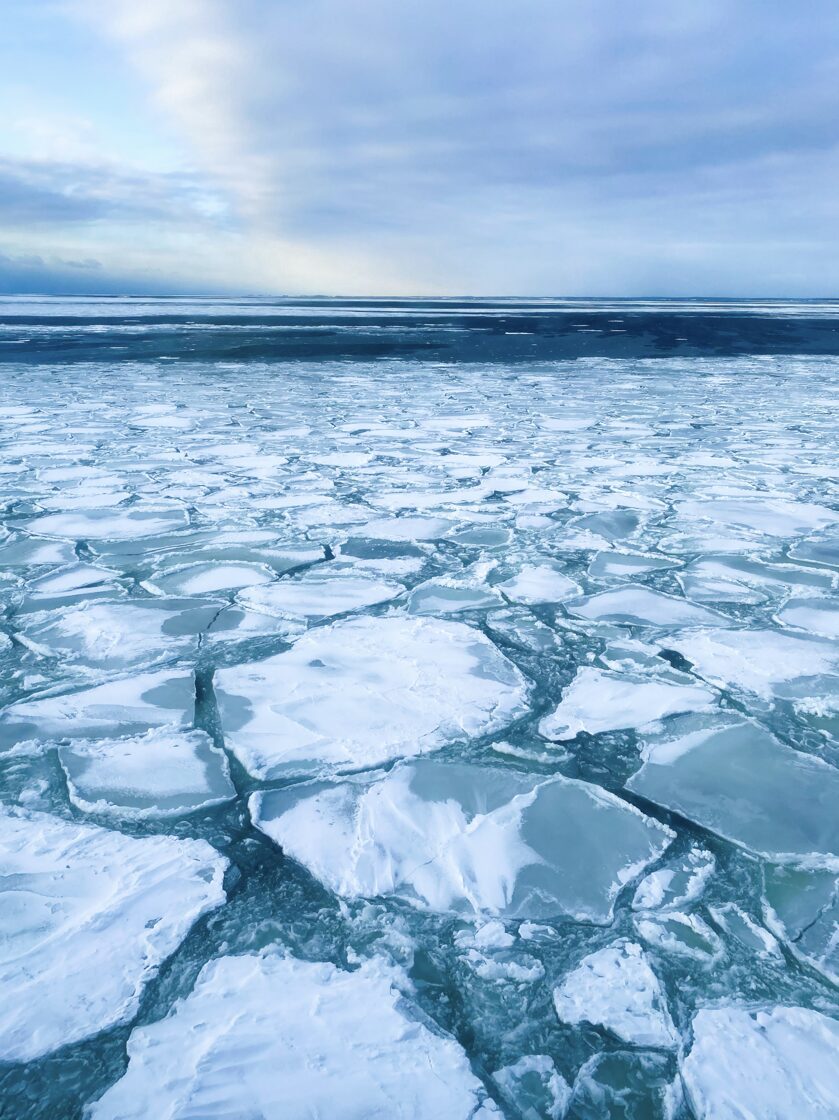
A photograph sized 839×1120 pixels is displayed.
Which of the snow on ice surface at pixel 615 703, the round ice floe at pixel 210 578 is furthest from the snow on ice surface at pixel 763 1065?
the round ice floe at pixel 210 578

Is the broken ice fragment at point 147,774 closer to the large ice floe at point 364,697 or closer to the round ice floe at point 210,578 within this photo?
the large ice floe at point 364,697

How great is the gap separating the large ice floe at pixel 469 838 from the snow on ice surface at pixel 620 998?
80mm

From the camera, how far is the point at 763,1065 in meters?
0.80

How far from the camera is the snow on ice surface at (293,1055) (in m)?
0.75

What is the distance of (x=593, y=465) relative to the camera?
12.3ft

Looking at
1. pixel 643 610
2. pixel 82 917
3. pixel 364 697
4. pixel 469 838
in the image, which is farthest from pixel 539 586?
pixel 82 917

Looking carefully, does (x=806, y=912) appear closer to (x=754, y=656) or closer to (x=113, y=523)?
(x=754, y=656)

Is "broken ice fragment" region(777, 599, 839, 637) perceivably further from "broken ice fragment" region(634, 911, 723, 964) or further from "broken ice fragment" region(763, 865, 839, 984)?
"broken ice fragment" region(634, 911, 723, 964)

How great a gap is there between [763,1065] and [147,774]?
979 millimetres

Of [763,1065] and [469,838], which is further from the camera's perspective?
[469,838]

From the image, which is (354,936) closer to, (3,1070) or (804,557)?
(3,1070)

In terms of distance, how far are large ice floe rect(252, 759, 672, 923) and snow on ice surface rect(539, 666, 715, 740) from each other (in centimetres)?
18

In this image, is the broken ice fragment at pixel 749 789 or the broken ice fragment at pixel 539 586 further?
the broken ice fragment at pixel 539 586

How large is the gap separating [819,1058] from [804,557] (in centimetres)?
180
